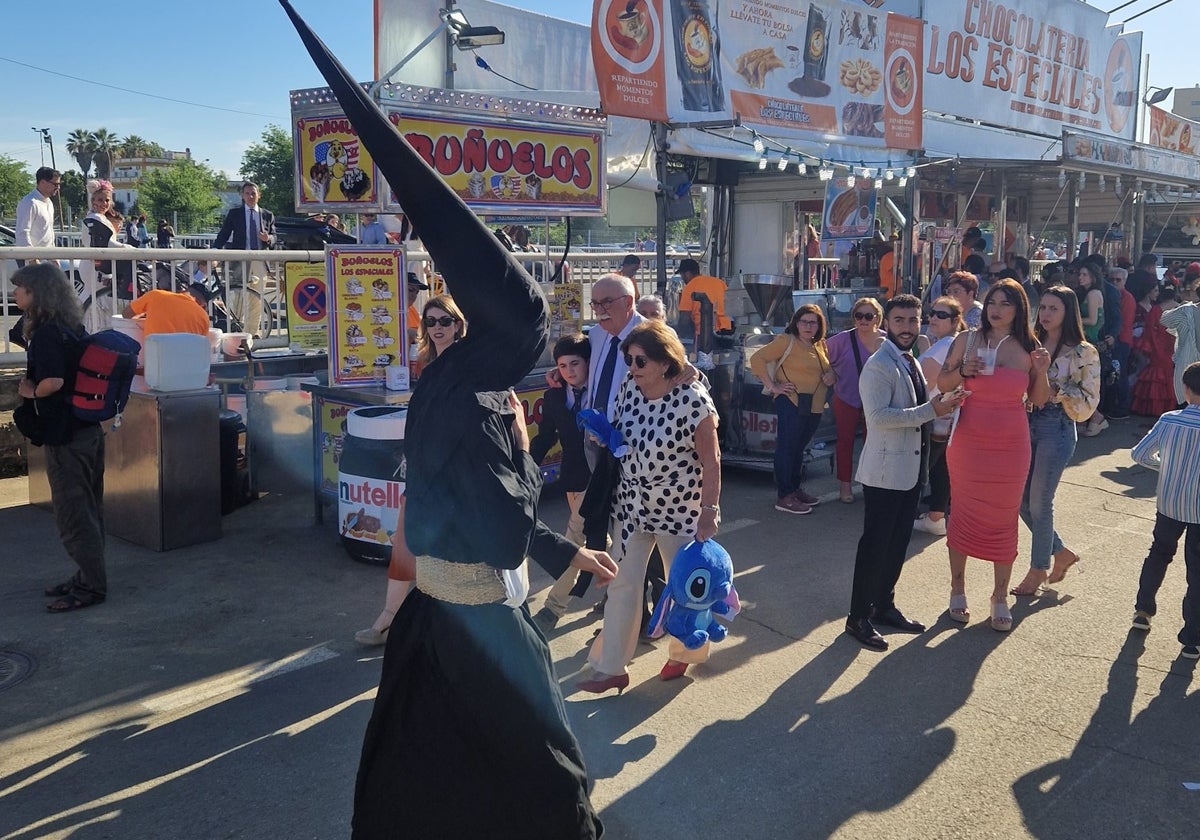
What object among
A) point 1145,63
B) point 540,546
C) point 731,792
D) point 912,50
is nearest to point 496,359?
point 540,546

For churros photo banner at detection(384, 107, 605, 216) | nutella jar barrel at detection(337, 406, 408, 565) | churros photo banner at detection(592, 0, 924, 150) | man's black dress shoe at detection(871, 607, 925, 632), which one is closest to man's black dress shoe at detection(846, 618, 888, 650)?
man's black dress shoe at detection(871, 607, 925, 632)

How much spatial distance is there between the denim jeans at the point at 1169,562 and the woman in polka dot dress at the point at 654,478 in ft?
8.20

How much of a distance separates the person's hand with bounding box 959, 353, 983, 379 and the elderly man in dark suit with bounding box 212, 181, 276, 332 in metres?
7.43

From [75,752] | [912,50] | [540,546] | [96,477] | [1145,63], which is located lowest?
[75,752]

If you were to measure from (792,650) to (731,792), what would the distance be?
155 cm

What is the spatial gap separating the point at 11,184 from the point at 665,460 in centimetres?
6550

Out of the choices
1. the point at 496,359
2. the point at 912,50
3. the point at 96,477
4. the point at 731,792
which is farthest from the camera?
the point at 912,50

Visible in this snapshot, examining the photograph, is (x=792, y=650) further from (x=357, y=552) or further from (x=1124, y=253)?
(x=1124, y=253)

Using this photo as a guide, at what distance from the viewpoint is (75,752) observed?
4152mm

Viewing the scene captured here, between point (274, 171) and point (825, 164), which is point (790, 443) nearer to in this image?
Answer: point (825, 164)

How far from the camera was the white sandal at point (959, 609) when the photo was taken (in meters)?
5.67

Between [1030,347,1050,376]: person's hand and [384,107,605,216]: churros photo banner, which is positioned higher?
[384,107,605,216]: churros photo banner

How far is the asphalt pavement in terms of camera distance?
3709 mm

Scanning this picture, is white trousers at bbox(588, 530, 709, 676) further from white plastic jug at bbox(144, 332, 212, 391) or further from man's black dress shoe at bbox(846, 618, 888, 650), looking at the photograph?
white plastic jug at bbox(144, 332, 212, 391)
